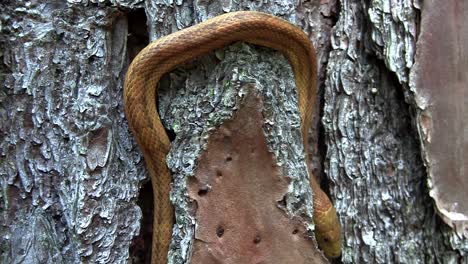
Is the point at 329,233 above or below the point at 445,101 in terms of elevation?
below

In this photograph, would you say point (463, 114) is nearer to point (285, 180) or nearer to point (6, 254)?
point (285, 180)

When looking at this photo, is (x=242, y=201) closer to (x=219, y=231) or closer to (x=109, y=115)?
(x=219, y=231)

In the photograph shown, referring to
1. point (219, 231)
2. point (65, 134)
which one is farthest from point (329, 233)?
point (65, 134)

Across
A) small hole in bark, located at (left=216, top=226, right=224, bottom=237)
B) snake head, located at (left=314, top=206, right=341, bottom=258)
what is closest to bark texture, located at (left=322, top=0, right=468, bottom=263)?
snake head, located at (left=314, top=206, right=341, bottom=258)

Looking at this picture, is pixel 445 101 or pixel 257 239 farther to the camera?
pixel 445 101

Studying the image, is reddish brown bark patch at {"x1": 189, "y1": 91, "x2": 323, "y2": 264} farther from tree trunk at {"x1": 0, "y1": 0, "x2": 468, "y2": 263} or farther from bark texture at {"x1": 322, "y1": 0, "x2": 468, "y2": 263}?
bark texture at {"x1": 322, "y1": 0, "x2": 468, "y2": 263}
